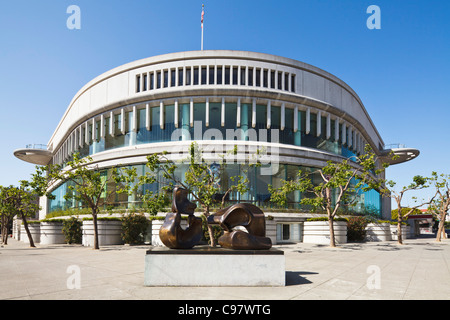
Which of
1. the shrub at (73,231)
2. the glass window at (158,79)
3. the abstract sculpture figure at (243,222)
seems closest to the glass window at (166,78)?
the glass window at (158,79)

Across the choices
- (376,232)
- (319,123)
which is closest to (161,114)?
(319,123)

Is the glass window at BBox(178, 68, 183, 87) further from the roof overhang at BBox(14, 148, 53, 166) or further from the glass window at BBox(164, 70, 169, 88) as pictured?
the roof overhang at BBox(14, 148, 53, 166)

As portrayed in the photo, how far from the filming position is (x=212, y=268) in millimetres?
9562

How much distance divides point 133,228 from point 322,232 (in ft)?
52.2

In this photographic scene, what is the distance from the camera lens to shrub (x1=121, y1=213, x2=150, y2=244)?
27.9 meters

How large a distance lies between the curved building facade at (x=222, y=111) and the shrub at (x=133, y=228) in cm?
417

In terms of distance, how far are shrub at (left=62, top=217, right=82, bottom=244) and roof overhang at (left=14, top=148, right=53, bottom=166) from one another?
1313 inches

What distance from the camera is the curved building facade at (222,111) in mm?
32719

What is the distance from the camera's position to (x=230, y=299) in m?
7.99

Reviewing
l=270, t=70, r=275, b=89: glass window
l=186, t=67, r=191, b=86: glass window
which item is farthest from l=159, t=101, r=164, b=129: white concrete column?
l=270, t=70, r=275, b=89: glass window

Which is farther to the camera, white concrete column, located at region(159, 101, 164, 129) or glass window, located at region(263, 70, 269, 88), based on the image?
glass window, located at region(263, 70, 269, 88)
